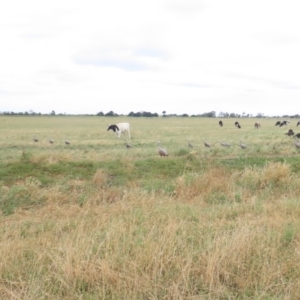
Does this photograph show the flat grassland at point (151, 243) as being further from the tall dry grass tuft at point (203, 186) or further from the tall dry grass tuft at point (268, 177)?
the tall dry grass tuft at point (268, 177)

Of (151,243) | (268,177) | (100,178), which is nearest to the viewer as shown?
(151,243)

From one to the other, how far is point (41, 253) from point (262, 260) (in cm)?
259

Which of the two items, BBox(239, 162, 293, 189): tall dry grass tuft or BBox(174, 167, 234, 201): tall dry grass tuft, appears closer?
BBox(174, 167, 234, 201): tall dry grass tuft

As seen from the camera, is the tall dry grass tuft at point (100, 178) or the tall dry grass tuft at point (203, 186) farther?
the tall dry grass tuft at point (100, 178)

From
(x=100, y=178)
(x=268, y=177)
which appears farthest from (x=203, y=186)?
(x=100, y=178)

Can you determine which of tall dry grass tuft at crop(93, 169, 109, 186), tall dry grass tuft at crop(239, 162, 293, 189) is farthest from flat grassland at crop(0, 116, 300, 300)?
tall dry grass tuft at crop(93, 169, 109, 186)

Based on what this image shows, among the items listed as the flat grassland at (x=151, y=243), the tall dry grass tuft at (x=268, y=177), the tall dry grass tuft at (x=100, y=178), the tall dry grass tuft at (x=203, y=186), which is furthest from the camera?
the tall dry grass tuft at (x=100, y=178)

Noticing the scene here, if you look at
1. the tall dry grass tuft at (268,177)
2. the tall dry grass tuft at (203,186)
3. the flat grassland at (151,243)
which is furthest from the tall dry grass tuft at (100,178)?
the tall dry grass tuft at (268,177)

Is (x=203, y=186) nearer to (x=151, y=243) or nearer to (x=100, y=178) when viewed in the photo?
(x=100, y=178)

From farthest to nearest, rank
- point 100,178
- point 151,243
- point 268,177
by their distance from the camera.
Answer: point 100,178
point 268,177
point 151,243

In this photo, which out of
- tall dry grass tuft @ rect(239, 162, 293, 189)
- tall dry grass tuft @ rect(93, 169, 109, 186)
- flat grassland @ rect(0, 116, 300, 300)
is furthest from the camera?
tall dry grass tuft @ rect(93, 169, 109, 186)

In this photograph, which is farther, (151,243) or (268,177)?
(268,177)

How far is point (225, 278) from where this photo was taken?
3.49 metres

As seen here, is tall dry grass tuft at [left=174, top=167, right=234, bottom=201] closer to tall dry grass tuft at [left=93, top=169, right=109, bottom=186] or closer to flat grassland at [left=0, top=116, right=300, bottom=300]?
flat grassland at [left=0, top=116, right=300, bottom=300]
